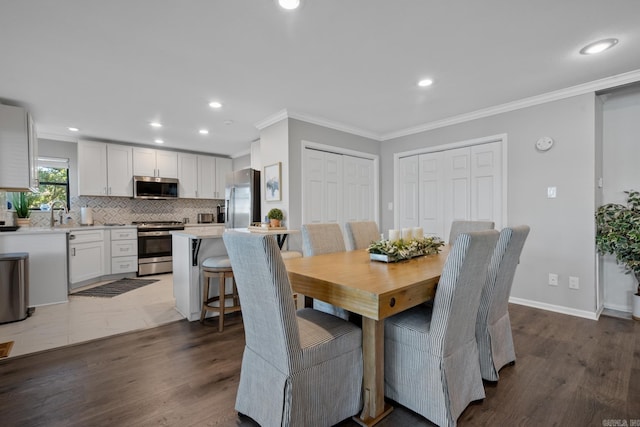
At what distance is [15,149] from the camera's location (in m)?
3.35

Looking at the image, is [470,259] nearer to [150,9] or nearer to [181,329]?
[150,9]

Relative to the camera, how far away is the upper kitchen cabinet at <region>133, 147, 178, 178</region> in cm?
525

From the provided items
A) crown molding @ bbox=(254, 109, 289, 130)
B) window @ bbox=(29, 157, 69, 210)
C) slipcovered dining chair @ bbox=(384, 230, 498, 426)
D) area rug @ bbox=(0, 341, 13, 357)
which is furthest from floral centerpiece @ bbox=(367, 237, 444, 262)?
window @ bbox=(29, 157, 69, 210)

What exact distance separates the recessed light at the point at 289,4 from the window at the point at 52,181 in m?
5.00

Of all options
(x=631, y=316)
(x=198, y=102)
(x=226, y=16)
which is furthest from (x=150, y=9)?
(x=631, y=316)

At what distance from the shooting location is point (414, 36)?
2.14 meters

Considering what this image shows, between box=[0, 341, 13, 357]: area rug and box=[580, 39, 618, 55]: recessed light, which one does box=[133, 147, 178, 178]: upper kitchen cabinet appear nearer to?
box=[0, 341, 13, 357]: area rug

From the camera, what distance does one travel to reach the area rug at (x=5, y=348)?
2.27 m

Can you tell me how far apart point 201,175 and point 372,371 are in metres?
5.41

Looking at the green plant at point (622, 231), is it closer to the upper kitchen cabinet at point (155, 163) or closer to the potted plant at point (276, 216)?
the potted plant at point (276, 216)

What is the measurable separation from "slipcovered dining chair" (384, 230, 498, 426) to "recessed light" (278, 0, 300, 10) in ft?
5.43

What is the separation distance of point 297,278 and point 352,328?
15.4 inches

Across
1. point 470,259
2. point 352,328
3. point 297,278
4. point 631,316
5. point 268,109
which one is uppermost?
point 268,109

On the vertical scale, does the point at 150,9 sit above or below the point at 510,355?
above
